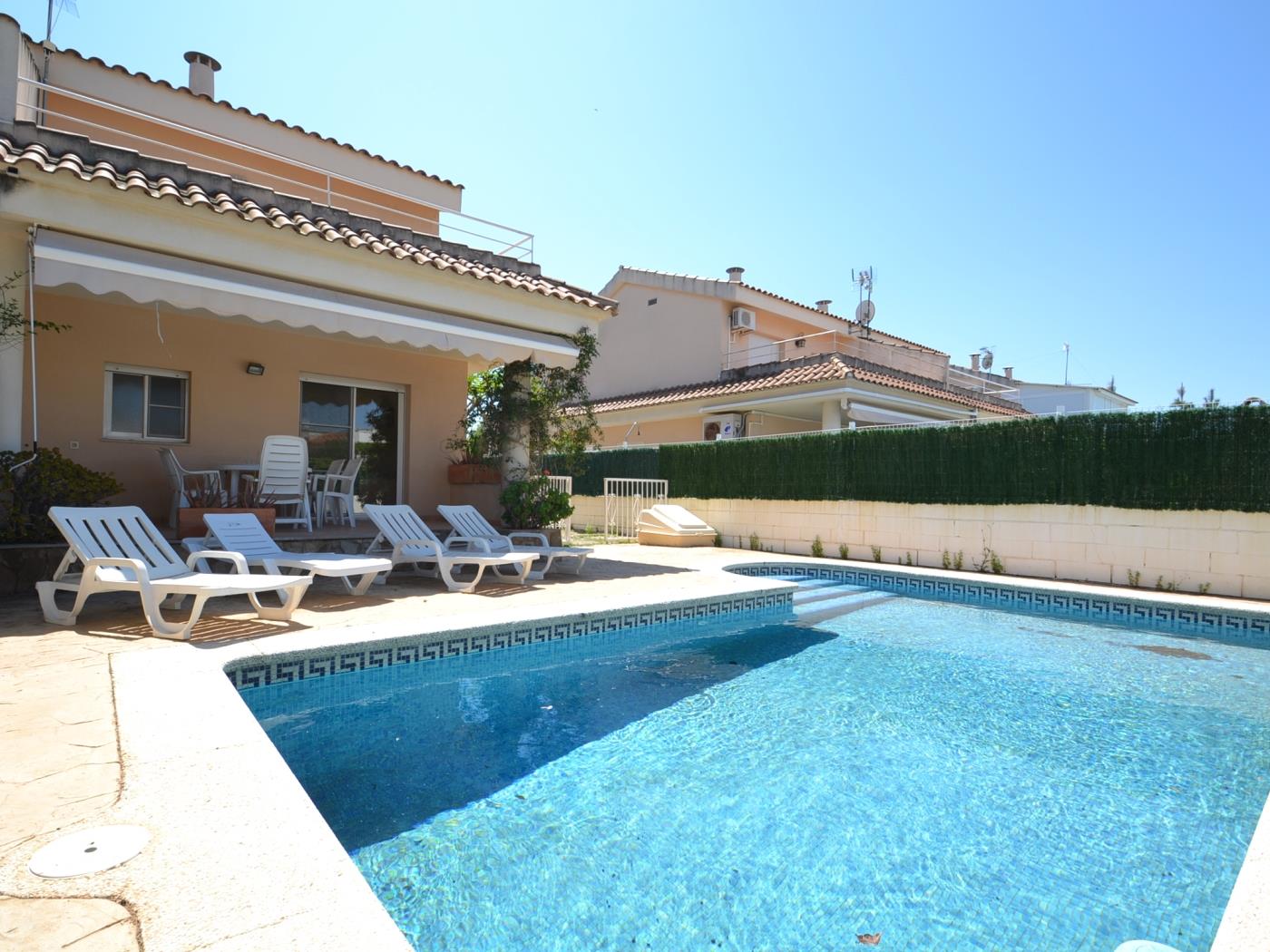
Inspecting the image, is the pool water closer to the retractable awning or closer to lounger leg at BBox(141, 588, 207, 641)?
lounger leg at BBox(141, 588, 207, 641)

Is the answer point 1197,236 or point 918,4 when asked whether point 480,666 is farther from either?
point 1197,236

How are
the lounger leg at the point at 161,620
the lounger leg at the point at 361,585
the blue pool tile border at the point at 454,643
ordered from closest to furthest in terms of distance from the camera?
the blue pool tile border at the point at 454,643, the lounger leg at the point at 161,620, the lounger leg at the point at 361,585

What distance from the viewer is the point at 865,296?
32562 mm

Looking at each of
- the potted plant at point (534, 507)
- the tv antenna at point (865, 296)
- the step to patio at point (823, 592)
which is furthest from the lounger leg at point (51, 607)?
the tv antenna at point (865, 296)

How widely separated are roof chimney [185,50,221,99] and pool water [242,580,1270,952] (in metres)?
17.4

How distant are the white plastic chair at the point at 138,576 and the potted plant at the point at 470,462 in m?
7.16

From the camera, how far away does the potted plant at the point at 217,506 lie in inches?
384

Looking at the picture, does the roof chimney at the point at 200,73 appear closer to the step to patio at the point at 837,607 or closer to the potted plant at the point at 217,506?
the potted plant at the point at 217,506

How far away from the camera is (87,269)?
8.43 metres

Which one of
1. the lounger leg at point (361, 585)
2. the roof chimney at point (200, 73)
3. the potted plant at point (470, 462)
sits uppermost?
the roof chimney at point (200, 73)

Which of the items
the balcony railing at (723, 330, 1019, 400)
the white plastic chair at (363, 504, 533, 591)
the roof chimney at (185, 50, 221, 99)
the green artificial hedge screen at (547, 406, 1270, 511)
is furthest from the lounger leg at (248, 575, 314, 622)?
the balcony railing at (723, 330, 1019, 400)

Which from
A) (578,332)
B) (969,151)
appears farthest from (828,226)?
(578,332)

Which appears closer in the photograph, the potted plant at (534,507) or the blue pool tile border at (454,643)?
the blue pool tile border at (454,643)

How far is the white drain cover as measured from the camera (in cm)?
281
